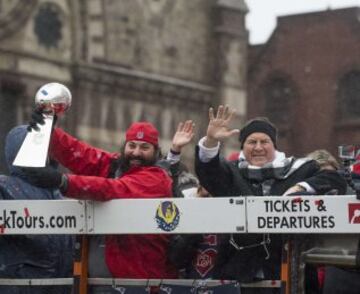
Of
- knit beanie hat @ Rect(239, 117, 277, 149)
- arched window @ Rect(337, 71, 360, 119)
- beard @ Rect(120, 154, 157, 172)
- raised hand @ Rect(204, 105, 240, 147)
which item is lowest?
beard @ Rect(120, 154, 157, 172)

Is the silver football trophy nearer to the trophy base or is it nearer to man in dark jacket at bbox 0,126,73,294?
the trophy base

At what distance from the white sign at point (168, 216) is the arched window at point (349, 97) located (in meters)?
29.7

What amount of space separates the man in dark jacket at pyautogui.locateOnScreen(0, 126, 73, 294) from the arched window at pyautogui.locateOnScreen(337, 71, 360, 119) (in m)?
29.3

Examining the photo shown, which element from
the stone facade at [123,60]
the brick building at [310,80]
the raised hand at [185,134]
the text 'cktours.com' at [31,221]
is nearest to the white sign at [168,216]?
the text 'cktours.com' at [31,221]

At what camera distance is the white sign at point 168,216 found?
17.0 ft

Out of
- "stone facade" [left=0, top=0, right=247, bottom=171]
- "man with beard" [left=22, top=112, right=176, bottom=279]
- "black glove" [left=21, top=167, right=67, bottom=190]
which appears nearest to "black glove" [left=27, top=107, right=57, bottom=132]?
"man with beard" [left=22, top=112, right=176, bottom=279]

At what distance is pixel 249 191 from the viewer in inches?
225

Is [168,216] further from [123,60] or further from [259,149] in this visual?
[123,60]

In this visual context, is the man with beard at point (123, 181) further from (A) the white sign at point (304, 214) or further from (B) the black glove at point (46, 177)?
(A) the white sign at point (304, 214)

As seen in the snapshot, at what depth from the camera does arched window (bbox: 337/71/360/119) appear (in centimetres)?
3469

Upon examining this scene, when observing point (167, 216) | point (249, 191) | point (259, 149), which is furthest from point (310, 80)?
point (167, 216)

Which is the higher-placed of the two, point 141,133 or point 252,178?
point 141,133

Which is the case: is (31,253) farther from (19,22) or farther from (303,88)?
(303,88)

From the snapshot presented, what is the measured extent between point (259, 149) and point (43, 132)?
4.03 feet
